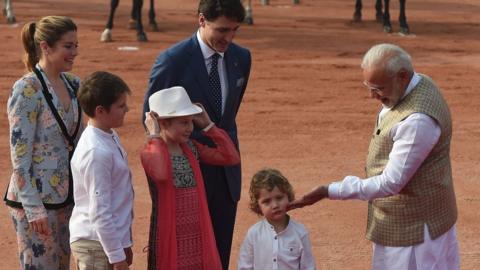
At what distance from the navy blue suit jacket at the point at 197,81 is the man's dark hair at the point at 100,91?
25.1 inches

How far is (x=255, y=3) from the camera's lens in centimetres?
2570

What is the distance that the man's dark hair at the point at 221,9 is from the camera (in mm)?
5215

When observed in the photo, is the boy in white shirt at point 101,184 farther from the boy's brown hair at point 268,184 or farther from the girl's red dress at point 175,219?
the boy's brown hair at point 268,184

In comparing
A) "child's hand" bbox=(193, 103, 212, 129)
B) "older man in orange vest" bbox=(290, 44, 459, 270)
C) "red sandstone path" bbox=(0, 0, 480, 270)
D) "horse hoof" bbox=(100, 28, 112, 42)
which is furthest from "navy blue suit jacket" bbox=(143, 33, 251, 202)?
"horse hoof" bbox=(100, 28, 112, 42)

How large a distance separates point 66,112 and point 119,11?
18618 millimetres

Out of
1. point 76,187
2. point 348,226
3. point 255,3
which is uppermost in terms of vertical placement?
point 76,187

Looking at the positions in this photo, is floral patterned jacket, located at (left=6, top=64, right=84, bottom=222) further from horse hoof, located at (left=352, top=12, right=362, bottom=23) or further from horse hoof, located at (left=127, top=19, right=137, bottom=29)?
horse hoof, located at (left=352, top=12, right=362, bottom=23)

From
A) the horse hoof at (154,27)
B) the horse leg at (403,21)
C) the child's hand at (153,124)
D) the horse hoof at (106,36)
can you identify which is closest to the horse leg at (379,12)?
the horse leg at (403,21)

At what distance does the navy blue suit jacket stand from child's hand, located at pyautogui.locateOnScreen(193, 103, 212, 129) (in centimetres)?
16

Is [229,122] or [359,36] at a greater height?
[229,122]

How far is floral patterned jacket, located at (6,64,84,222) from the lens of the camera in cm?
508

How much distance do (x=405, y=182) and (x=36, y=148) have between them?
1834mm

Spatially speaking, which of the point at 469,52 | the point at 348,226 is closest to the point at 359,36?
the point at 469,52

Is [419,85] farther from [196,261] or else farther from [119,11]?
[119,11]
